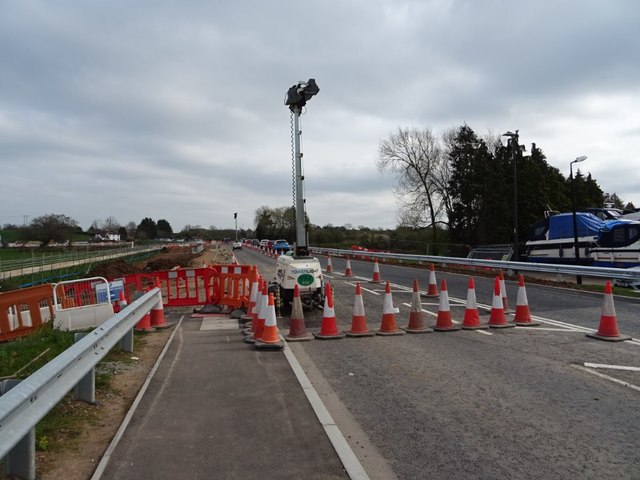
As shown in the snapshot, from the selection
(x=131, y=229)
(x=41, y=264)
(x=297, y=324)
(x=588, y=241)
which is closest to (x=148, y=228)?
(x=131, y=229)

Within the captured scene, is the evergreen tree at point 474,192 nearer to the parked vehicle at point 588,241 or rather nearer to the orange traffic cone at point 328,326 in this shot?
the parked vehicle at point 588,241

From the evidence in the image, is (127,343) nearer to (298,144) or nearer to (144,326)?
(144,326)

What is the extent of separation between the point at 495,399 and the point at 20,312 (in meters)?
10.5

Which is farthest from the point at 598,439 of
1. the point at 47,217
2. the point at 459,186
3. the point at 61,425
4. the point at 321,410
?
the point at 47,217

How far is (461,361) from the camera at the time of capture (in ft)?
23.9

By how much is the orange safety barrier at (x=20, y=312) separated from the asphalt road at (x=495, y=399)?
265 inches

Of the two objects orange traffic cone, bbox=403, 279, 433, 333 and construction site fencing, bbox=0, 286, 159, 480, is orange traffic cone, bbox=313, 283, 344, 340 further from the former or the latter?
construction site fencing, bbox=0, 286, 159, 480

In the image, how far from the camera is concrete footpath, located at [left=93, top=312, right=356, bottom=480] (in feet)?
12.6

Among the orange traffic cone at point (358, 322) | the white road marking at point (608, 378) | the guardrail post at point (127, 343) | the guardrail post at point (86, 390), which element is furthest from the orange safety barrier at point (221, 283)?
the white road marking at point (608, 378)

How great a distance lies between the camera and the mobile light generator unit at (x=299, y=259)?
11.4 m

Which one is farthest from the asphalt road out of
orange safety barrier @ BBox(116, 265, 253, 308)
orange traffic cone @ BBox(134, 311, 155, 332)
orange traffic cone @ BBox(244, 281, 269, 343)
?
orange safety barrier @ BBox(116, 265, 253, 308)

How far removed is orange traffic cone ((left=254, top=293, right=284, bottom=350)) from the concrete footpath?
70cm

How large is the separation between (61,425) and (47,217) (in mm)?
80196

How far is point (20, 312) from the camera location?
37.1 ft
